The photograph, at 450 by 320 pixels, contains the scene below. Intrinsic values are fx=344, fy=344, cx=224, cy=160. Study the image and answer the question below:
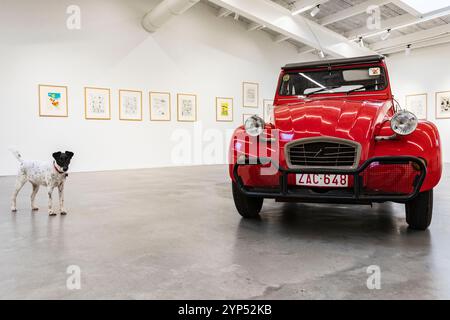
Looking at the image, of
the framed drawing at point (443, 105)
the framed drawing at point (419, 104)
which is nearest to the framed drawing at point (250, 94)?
the framed drawing at point (419, 104)

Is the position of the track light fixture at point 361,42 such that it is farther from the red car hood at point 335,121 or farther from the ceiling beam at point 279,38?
the red car hood at point 335,121

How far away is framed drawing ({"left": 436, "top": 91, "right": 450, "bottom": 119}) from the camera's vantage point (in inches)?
422

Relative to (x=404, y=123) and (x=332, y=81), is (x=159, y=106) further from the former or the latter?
(x=404, y=123)

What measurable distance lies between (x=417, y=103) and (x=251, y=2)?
6877mm

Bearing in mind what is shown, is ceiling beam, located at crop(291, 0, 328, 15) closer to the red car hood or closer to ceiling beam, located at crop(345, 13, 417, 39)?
ceiling beam, located at crop(345, 13, 417, 39)

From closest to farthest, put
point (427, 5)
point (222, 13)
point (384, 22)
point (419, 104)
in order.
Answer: point (427, 5) → point (384, 22) → point (222, 13) → point (419, 104)

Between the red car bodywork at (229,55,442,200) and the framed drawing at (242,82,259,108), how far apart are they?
27.4ft

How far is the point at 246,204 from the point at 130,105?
6.86m

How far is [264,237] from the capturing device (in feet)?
7.99

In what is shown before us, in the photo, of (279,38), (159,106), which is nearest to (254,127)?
(159,106)

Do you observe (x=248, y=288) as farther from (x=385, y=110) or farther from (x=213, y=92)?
(x=213, y=92)

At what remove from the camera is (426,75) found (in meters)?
11.3

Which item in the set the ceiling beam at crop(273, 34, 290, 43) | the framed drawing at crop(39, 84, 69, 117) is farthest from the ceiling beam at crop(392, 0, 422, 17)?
the framed drawing at crop(39, 84, 69, 117)

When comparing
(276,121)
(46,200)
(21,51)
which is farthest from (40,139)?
(276,121)
